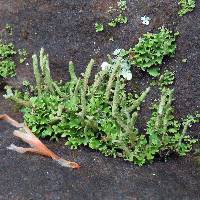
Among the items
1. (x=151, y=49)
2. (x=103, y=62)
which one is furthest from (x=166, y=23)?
(x=103, y=62)

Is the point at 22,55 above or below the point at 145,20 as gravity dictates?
below

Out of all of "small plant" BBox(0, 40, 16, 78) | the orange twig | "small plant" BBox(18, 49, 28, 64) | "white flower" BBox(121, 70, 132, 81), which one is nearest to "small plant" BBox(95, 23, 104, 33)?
"white flower" BBox(121, 70, 132, 81)

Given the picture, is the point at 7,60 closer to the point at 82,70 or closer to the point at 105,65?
the point at 82,70

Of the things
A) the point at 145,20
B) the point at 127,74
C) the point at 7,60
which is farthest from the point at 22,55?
the point at 145,20

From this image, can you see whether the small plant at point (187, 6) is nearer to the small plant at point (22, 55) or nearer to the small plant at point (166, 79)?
the small plant at point (166, 79)

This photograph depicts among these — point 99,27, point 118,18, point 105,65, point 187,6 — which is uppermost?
point 187,6

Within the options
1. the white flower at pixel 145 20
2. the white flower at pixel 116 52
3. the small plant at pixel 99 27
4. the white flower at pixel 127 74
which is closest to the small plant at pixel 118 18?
the small plant at pixel 99 27
